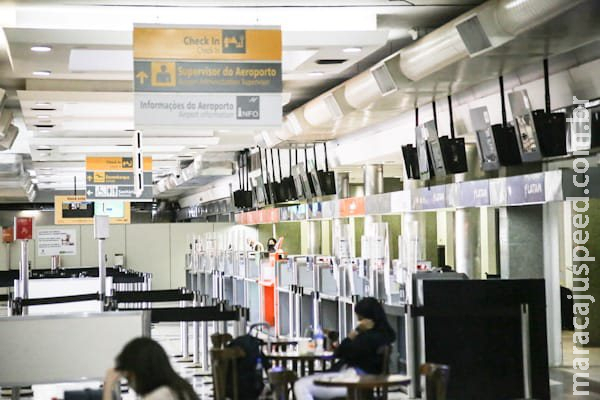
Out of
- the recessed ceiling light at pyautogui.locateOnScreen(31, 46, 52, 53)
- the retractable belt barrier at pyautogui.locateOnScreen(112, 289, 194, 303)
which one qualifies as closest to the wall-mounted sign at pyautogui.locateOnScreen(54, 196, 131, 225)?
the retractable belt barrier at pyautogui.locateOnScreen(112, 289, 194, 303)

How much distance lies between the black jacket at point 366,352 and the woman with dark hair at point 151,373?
10.1 ft

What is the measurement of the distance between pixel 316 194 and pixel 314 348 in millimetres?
7721

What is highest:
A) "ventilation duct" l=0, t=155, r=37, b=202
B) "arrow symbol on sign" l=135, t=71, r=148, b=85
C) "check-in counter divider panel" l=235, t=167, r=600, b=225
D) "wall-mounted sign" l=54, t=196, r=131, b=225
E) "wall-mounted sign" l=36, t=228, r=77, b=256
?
"ventilation duct" l=0, t=155, r=37, b=202

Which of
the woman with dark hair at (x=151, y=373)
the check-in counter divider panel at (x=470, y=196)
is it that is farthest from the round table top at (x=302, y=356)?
the woman with dark hair at (x=151, y=373)

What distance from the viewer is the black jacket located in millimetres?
8008

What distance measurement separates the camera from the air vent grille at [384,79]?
32.8 feet

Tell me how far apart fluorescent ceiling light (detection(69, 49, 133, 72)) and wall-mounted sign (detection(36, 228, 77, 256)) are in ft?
65.3

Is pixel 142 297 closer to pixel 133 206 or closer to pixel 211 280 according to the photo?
pixel 211 280

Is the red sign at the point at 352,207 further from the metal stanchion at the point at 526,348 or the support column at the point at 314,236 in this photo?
the metal stanchion at the point at 526,348

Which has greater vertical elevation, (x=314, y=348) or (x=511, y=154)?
(x=511, y=154)

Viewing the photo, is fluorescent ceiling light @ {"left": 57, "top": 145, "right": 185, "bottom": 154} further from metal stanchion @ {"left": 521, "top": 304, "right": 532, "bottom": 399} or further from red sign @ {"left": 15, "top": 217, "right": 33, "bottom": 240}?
metal stanchion @ {"left": 521, "top": 304, "right": 532, "bottom": 399}

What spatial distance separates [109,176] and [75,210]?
33.2 feet

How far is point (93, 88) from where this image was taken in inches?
479

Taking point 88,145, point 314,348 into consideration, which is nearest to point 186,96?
point 314,348
